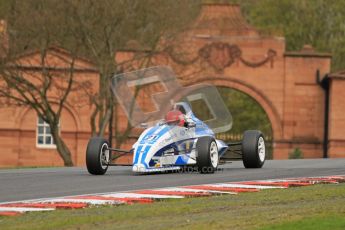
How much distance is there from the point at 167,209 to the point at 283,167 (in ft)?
34.6

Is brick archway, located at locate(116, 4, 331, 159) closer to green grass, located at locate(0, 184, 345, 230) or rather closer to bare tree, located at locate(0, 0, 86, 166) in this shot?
bare tree, located at locate(0, 0, 86, 166)

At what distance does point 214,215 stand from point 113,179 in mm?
7082

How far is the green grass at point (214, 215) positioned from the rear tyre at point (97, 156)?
18.8 feet

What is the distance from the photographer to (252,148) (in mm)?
25859

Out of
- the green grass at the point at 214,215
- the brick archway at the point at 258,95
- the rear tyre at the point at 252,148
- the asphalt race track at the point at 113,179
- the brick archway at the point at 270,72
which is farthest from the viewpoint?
the brick archway at the point at 258,95

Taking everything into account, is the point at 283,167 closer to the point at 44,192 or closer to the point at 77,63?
the point at 44,192

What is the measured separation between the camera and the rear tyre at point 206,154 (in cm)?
2380

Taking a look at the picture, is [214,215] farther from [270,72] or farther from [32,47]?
[270,72]

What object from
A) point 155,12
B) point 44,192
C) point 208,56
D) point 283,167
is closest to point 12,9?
point 155,12

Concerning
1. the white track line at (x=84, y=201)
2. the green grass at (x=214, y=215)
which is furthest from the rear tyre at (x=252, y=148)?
the white track line at (x=84, y=201)

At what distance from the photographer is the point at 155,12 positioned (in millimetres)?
45625

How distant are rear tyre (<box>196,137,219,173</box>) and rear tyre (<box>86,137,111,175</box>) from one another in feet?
6.39

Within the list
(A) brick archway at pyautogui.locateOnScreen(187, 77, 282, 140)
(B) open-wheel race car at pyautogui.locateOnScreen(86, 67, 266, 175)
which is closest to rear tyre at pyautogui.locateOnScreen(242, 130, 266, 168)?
(B) open-wheel race car at pyautogui.locateOnScreen(86, 67, 266, 175)

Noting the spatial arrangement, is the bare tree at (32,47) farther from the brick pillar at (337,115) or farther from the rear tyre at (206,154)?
the rear tyre at (206,154)
